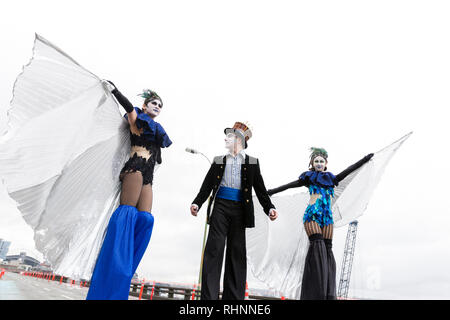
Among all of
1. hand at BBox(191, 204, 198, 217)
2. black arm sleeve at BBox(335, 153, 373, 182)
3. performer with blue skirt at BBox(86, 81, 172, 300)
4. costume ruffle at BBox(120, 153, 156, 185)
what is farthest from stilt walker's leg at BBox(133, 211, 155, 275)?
black arm sleeve at BBox(335, 153, 373, 182)

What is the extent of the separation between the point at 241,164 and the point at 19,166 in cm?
207

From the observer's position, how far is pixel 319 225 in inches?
156

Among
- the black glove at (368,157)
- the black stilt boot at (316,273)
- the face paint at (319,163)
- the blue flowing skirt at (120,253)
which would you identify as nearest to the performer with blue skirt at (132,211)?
the blue flowing skirt at (120,253)

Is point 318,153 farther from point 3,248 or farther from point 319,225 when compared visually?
point 3,248

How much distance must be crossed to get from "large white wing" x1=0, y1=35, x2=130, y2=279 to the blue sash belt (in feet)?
3.54

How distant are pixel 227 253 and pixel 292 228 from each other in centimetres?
207

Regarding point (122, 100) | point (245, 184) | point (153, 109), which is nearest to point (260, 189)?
point (245, 184)

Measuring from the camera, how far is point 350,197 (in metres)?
4.86

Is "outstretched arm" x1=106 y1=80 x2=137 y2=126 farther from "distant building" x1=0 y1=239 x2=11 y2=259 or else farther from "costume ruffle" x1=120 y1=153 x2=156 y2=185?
"distant building" x1=0 y1=239 x2=11 y2=259

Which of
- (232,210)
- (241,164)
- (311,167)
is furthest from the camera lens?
(311,167)

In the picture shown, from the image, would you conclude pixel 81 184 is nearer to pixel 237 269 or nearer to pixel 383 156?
pixel 237 269

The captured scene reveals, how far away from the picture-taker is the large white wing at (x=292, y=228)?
184 inches

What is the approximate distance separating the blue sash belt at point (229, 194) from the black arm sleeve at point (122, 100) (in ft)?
4.10
